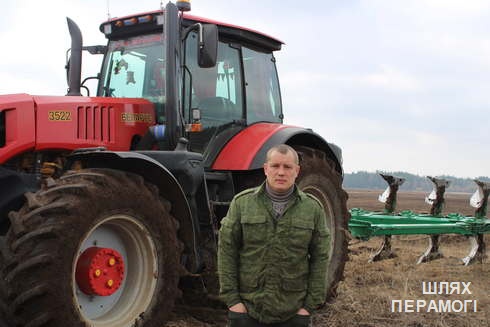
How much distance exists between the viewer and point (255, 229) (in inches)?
113

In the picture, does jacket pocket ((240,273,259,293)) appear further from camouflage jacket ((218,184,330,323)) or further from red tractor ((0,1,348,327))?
red tractor ((0,1,348,327))

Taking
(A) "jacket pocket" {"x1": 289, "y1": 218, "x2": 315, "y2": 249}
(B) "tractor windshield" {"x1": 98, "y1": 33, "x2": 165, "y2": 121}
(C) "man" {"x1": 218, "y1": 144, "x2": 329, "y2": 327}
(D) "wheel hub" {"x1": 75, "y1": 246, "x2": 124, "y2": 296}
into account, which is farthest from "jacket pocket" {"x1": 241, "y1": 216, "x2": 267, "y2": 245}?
(B) "tractor windshield" {"x1": 98, "y1": 33, "x2": 165, "y2": 121}

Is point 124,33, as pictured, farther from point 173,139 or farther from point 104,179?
point 104,179

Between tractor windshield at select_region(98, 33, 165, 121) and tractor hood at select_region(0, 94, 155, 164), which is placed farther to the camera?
tractor windshield at select_region(98, 33, 165, 121)

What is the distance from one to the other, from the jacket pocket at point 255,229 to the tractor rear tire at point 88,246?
124 centimetres

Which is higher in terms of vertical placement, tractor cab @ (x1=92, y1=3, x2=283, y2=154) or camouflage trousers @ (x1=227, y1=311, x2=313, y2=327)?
tractor cab @ (x1=92, y1=3, x2=283, y2=154)

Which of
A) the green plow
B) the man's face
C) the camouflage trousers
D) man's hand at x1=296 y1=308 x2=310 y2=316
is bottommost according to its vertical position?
the green plow

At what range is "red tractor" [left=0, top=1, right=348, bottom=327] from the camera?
3.49 metres

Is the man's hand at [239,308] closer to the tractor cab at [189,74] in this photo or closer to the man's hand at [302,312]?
the man's hand at [302,312]

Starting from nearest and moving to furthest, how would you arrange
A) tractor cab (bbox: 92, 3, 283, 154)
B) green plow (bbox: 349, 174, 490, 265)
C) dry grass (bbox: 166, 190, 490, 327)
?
tractor cab (bbox: 92, 3, 283, 154)
dry grass (bbox: 166, 190, 490, 327)
green plow (bbox: 349, 174, 490, 265)

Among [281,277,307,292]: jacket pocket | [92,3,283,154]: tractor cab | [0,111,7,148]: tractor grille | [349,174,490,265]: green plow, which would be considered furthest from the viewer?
[349,174,490,265]: green plow

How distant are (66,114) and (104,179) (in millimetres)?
933

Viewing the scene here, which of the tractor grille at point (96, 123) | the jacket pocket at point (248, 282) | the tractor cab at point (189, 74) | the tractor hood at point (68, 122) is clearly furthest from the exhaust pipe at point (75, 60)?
the jacket pocket at point (248, 282)

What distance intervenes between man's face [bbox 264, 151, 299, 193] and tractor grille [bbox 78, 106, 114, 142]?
7.42ft
